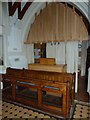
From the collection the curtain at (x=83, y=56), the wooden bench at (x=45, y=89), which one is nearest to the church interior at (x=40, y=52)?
Answer: the wooden bench at (x=45, y=89)

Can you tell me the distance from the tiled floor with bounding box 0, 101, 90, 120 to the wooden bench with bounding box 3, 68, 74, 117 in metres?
0.16

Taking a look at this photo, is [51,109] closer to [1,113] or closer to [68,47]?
[1,113]

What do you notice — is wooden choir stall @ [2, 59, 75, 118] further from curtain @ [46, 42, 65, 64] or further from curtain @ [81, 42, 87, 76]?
curtain @ [81, 42, 87, 76]

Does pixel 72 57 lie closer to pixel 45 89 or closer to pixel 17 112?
pixel 45 89

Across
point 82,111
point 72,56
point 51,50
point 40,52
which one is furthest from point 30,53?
point 82,111

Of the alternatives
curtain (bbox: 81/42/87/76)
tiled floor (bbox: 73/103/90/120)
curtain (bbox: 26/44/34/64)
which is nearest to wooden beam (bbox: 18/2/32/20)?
curtain (bbox: 26/44/34/64)

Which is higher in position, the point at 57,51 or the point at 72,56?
the point at 57,51

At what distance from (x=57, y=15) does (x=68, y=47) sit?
119 cm

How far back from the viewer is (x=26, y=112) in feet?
9.44

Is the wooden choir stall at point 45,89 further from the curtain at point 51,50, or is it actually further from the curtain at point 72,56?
the curtain at point 51,50

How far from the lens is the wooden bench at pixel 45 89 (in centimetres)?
265

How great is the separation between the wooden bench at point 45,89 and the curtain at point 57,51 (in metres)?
1.87

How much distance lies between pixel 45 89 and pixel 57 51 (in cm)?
252

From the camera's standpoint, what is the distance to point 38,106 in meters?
2.93
